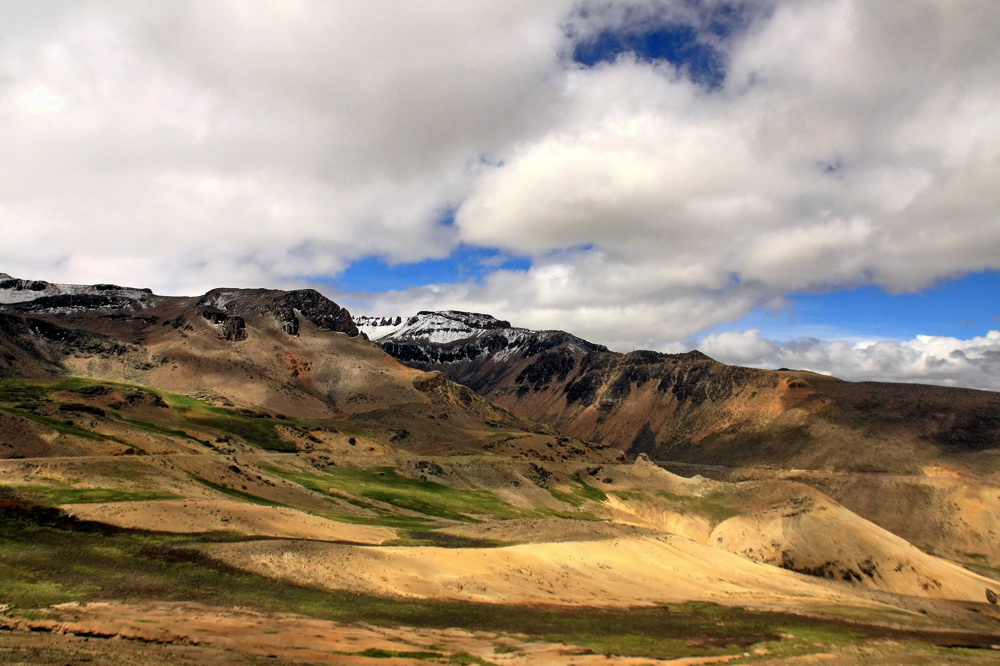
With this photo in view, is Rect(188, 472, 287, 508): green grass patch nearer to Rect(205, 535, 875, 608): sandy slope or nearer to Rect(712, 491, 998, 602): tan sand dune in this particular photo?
Rect(205, 535, 875, 608): sandy slope

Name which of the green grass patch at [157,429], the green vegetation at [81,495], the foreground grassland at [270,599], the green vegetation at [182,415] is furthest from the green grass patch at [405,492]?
the foreground grassland at [270,599]

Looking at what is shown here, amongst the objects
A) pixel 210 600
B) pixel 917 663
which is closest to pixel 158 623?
pixel 210 600

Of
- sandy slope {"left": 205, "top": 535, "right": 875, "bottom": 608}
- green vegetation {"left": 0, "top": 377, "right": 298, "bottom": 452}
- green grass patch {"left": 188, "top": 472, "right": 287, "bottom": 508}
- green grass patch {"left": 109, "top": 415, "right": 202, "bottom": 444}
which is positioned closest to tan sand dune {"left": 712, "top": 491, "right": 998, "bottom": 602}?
sandy slope {"left": 205, "top": 535, "right": 875, "bottom": 608}

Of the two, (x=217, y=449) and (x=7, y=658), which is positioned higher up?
(x=217, y=449)

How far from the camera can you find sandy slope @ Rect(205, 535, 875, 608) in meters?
48.2

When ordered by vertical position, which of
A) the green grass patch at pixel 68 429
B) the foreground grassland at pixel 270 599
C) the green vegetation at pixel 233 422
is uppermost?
the green vegetation at pixel 233 422

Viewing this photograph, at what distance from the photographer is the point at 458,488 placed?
421ft

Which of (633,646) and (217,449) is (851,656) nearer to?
(633,646)

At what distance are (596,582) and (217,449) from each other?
81.0 meters

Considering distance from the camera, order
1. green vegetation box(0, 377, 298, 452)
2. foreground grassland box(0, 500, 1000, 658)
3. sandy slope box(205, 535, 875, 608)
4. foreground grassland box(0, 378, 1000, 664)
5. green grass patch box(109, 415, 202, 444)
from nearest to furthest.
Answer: foreground grassland box(0, 500, 1000, 658), foreground grassland box(0, 378, 1000, 664), sandy slope box(205, 535, 875, 608), green grass patch box(109, 415, 202, 444), green vegetation box(0, 377, 298, 452)

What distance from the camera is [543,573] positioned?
57.2 meters

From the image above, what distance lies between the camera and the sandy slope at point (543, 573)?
1896 inches

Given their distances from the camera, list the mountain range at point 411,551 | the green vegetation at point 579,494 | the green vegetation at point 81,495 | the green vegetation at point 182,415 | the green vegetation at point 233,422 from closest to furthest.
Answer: the mountain range at point 411,551 → the green vegetation at point 81,495 → the green vegetation at point 182,415 → the green vegetation at point 233,422 → the green vegetation at point 579,494

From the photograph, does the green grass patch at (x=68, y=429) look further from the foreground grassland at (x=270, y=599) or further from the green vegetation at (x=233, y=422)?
the foreground grassland at (x=270, y=599)
